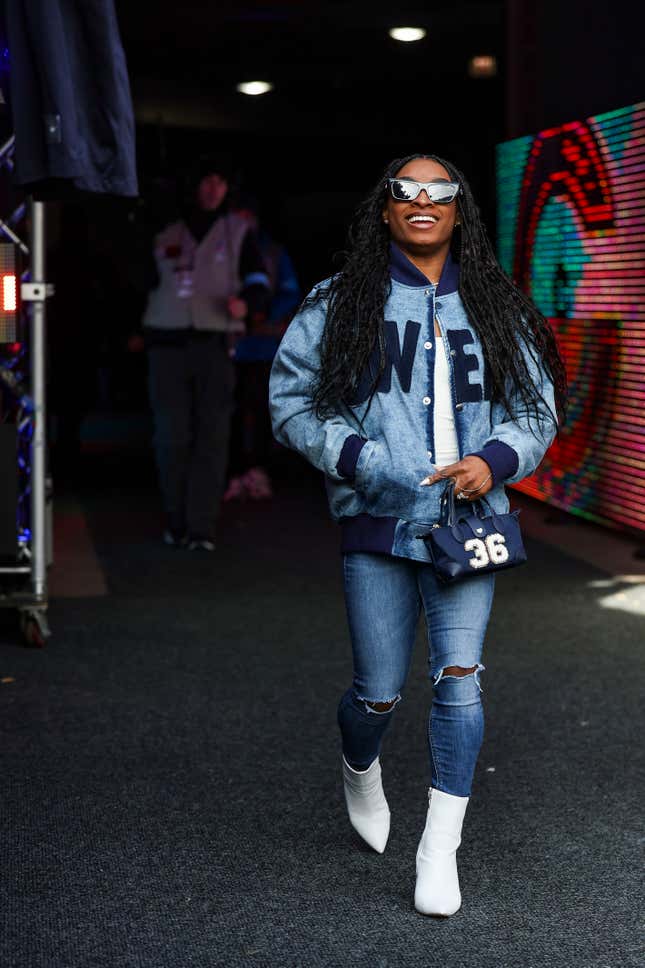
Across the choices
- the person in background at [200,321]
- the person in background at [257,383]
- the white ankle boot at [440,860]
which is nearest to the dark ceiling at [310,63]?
the person in background at [257,383]

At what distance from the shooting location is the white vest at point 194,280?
842cm

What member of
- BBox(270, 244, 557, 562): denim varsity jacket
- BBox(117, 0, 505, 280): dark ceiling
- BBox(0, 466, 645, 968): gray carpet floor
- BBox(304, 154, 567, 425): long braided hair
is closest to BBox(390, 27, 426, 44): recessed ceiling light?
BBox(117, 0, 505, 280): dark ceiling

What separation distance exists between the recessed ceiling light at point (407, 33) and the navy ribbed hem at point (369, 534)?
34.2ft

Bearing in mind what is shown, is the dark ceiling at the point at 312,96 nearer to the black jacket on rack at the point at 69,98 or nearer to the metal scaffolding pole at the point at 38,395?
the metal scaffolding pole at the point at 38,395

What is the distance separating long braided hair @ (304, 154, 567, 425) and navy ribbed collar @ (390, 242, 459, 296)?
2cm

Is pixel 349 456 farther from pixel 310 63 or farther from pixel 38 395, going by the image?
pixel 310 63

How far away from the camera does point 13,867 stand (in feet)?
12.4

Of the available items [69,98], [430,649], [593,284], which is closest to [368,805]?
[430,649]

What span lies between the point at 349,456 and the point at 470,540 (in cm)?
34

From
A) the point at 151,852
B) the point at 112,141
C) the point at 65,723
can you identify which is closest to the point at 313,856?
the point at 151,852

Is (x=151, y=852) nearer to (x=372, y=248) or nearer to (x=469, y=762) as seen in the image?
(x=469, y=762)

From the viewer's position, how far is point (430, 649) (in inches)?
141

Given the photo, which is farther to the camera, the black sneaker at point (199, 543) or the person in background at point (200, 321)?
the black sneaker at point (199, 543)

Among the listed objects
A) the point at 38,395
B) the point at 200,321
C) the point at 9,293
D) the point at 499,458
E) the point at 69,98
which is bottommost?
the point at 38,395
